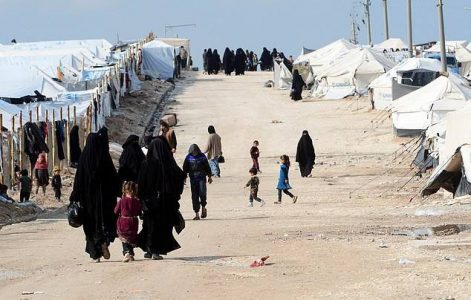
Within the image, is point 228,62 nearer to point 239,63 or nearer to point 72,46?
point 239,63

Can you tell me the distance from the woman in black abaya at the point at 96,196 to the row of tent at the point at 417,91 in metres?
10.0

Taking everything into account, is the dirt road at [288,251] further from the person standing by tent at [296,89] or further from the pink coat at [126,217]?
the person standing by tent at [296,89]

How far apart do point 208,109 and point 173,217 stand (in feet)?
131

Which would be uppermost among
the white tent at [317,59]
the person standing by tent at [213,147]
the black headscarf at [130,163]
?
the white tent at [317,59]

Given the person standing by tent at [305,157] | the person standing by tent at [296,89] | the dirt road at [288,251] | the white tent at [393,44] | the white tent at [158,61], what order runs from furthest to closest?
the white tent at [393,44]
the white tent at [158,61]
the person standing by tent at [296,89]
the person standing by tent at [305,157]
the dirt road at [288,251]

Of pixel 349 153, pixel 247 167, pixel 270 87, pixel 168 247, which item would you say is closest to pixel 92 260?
pixel 168 247

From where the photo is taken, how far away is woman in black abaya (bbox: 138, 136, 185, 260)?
14883 millimetres

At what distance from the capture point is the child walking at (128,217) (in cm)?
1460

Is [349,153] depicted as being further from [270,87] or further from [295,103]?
[270,87]

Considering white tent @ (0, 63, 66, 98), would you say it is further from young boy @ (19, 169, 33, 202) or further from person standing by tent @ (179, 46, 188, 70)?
person standing by tent @ (179, 46, 188, 70)

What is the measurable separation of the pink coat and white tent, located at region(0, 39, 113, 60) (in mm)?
60169

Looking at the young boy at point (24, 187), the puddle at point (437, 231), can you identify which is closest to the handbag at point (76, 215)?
the puddle at point (437, 231)

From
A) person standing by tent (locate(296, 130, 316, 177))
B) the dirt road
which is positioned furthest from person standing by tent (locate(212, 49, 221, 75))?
person standing by tent (locate(296, 130, 316, 177))

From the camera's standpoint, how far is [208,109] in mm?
55094
